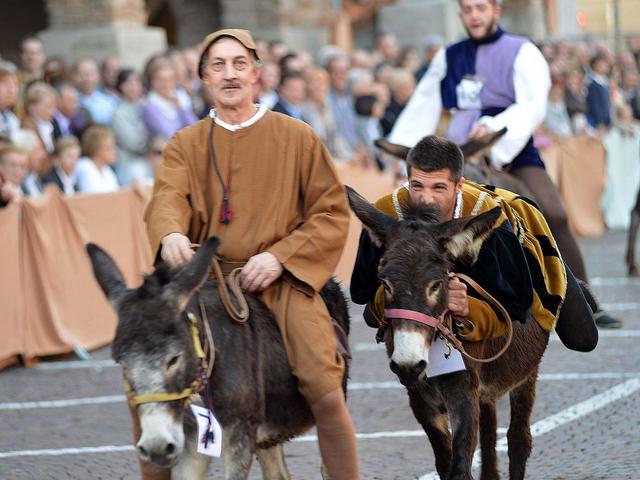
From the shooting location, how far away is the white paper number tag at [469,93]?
29.7 feet

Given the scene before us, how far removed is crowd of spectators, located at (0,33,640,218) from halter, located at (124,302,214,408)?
6.31 metres

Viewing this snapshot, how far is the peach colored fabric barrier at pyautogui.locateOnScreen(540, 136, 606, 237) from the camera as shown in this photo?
19.5 m

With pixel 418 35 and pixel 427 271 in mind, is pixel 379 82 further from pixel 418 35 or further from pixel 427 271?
pixel 427 271

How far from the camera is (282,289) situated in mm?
5512

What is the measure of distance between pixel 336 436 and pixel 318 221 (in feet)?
2.85

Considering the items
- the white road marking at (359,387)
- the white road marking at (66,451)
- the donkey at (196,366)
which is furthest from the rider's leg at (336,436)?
the white road marking at (359,387)

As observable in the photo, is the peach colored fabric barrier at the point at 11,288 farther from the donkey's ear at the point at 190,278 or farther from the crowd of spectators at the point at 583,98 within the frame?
the crowd of spectators at the point at 583,98

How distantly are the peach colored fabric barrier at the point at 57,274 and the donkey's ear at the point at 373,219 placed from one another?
5.91 meters

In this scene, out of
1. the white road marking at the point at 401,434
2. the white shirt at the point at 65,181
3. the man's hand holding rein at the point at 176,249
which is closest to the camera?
the man's hand holding rein at the point at 176,249

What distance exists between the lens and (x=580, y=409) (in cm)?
833

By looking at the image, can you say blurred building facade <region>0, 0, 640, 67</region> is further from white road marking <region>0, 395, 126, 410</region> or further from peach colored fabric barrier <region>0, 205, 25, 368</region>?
white road marking <region>0, 395, 126, 410</region>

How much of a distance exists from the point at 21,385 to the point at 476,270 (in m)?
5.55

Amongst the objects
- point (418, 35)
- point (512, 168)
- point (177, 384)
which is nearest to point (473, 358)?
point (177, 384)

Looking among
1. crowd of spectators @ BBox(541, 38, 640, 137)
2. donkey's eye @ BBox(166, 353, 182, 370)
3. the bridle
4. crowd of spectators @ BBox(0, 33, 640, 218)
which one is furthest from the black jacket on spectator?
donkey's eye @ BBox(166, 353, 182, 370)
